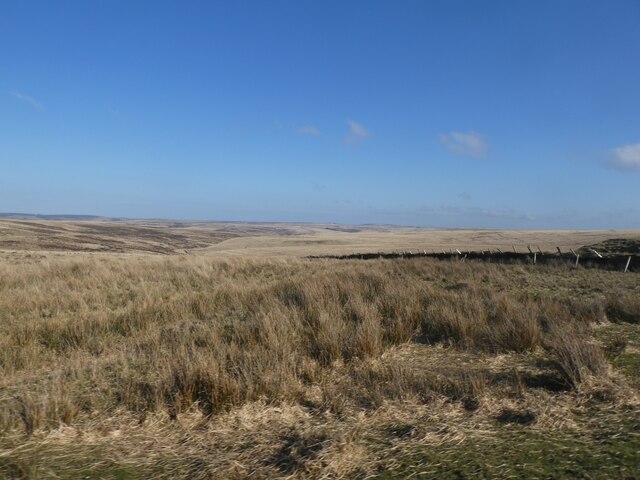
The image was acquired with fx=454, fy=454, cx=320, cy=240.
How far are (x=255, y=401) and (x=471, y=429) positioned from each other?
2.09 metres

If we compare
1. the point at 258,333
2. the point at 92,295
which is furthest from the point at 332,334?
the point at 92,295

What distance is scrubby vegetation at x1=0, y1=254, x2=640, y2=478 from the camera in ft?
11.6

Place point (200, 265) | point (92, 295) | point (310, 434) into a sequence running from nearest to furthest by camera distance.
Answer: point (310, 434) < point (92, 295) < point (200, 265)

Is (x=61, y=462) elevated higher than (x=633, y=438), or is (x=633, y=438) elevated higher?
(x=633, y=438)

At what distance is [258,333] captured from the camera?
22.9ft

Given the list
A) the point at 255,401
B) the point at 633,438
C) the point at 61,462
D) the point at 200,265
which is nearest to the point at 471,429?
the point at 633,438

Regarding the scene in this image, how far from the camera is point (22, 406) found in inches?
178

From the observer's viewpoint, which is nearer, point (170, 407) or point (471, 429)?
point (471, 429)

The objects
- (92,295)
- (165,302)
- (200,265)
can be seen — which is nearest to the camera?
(165,302)

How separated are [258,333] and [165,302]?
4.17 meters

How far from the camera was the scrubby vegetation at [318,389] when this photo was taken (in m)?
3.54

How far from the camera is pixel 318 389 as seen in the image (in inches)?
200

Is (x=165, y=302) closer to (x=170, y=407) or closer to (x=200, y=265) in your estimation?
(x=170, y=407)

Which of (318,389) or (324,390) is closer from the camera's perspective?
(324,390)
